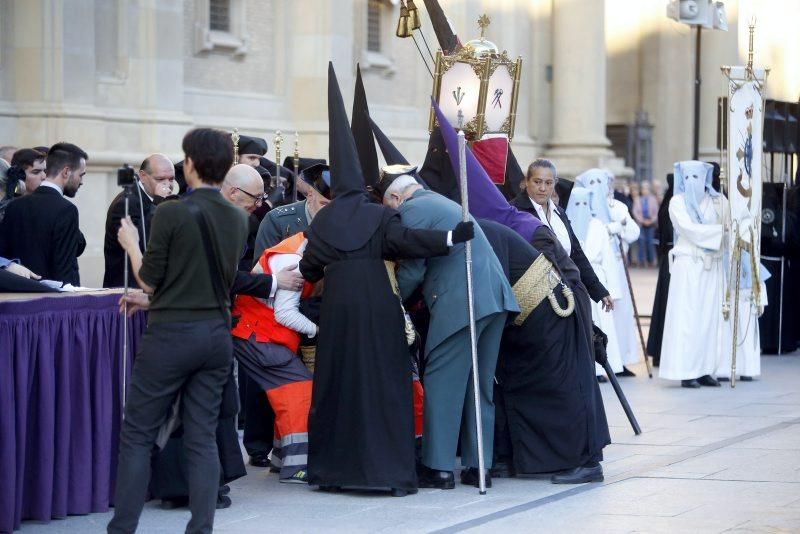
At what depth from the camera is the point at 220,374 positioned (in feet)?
21.6

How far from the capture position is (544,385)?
27.7 ft

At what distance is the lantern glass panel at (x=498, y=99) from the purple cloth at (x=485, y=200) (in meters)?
2.68

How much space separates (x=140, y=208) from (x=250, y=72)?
11.4 m

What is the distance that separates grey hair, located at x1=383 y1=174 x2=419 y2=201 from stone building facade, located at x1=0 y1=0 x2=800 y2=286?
328 inches

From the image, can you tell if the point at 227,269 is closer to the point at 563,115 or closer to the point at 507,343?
the point at 507,343

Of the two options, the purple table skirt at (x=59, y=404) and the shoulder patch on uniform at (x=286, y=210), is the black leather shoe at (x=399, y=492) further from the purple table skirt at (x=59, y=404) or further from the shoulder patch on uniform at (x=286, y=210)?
the shoulder patch on uniform at (x=286, y=210)

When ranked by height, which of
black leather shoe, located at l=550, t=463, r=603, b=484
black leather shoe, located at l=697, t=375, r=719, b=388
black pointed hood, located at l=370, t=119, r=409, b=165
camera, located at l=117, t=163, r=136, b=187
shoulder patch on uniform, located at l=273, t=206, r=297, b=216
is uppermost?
black pointed hood, located at l=370, t=119, r=409, b=165

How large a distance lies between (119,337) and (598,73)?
65.2 feet

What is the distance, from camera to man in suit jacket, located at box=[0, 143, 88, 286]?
8680 millimetres

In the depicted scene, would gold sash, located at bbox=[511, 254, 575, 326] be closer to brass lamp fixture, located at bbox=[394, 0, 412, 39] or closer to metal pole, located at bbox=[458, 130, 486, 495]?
metal pole, located at bbox=[458, 130, 486, 495]

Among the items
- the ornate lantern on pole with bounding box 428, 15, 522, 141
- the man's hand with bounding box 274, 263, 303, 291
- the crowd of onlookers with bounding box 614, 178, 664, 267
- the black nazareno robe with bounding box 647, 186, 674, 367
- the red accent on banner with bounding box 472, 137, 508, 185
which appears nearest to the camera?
the man's hand with bounding box 274, 263, 303, 291

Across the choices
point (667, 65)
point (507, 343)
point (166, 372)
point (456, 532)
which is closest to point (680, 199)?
point (507, 343)

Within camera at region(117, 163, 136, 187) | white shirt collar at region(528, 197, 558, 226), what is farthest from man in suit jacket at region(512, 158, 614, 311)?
camera at region(117, 163, 136, 187)

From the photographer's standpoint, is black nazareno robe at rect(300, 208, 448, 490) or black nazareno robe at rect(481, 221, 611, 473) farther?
black nazareno robe at rect(481, 221, 611, 473)
